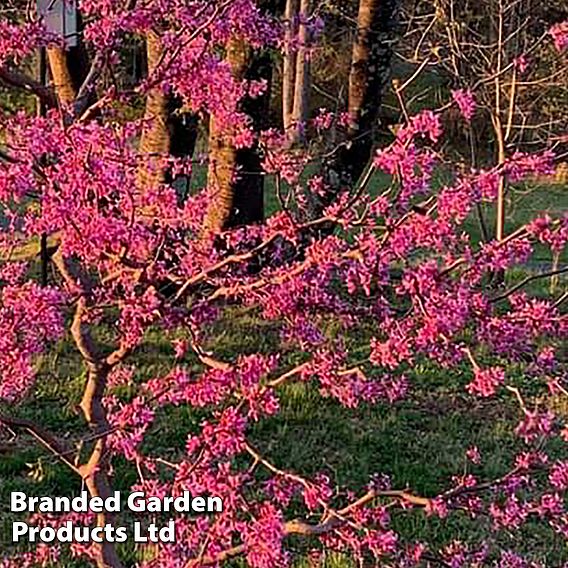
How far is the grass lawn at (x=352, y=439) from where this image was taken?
4.57 meters

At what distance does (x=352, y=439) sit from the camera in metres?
5.56

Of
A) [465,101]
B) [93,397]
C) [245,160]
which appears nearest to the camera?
[465,101]

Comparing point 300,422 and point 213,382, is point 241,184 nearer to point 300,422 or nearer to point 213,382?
point 300,422

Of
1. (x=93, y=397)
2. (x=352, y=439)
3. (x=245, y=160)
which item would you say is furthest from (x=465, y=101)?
(x=245, y=160)

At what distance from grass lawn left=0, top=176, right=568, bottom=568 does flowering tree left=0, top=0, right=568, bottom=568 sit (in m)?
1.40

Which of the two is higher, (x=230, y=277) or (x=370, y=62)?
(x=370, y=62)

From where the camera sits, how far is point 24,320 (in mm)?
2580

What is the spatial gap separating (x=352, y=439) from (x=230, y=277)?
10.1ft

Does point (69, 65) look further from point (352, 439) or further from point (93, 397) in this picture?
point (93, 397)

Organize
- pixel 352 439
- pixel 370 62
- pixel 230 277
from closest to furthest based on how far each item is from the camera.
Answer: pixel 230 277 < pixel 352 439 < pixel 370 62

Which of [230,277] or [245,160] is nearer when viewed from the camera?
[230,277]

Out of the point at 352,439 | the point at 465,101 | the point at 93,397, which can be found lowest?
the point at 352,439

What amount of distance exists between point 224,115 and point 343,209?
741mm

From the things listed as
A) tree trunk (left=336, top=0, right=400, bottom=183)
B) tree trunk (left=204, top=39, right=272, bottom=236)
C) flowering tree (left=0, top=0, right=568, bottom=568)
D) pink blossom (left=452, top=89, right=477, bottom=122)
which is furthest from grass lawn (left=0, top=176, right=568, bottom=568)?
pink blossom (left=452, top=89, right=477, bottom=122)
